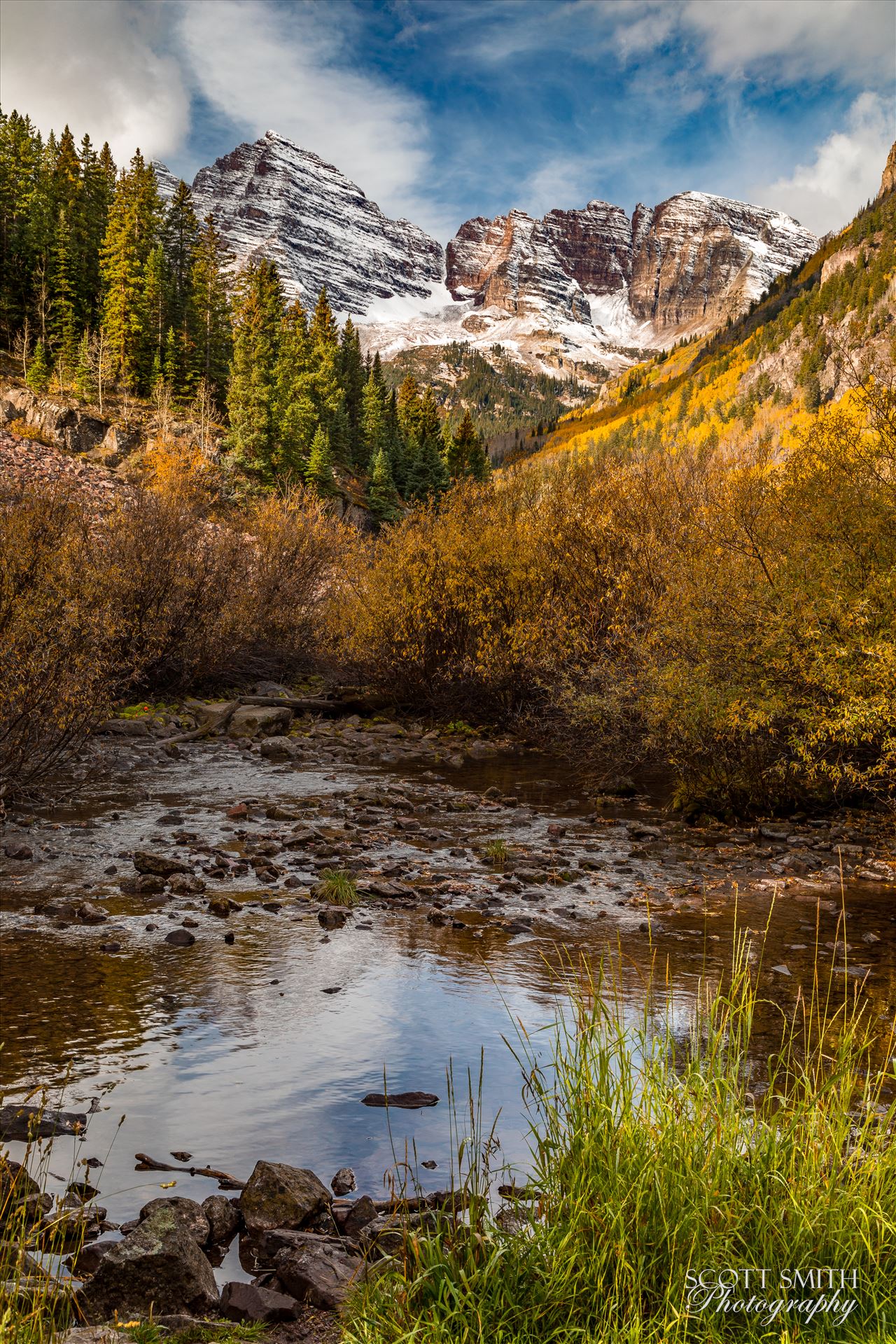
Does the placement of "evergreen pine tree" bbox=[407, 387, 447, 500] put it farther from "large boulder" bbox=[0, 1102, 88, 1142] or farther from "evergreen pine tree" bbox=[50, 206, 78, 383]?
"large boulder" bbox=[0, 1102, 88, 1142]

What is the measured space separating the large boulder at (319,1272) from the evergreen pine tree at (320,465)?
227 feet

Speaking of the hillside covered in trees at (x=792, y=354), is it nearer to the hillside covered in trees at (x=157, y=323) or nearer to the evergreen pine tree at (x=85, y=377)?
the hillside covered in trees at (x=157, y=323)

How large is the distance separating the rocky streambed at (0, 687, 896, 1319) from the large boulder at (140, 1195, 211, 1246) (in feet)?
0.05

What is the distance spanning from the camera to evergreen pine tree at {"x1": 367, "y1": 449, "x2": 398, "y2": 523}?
269 feet

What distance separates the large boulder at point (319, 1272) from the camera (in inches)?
164

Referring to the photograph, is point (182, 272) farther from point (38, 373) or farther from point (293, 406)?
point (38, 373)

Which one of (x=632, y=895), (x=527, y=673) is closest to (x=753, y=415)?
(x=527, y=673)

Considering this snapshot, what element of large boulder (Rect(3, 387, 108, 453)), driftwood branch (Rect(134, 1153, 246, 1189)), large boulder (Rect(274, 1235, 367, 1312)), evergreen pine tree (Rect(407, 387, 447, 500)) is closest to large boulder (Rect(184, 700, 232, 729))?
driftwood branch (Rect(134, 1153, 246, 1189))

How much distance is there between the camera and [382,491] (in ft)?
271

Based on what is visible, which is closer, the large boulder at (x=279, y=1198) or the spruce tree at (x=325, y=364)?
the large boulder at (x=279, y=1198)

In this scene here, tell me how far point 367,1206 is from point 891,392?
13.8 meters

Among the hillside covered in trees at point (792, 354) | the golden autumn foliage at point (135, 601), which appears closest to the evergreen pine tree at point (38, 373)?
the golden autumn foliage at point (135, 601)

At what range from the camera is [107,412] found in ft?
209

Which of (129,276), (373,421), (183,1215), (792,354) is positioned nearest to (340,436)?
(373,421)
